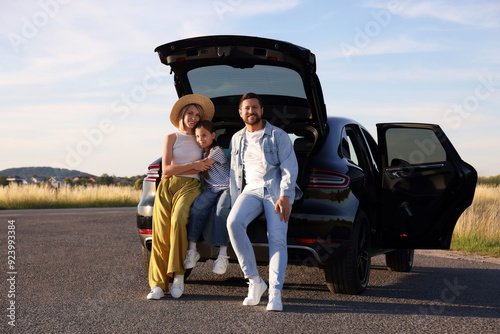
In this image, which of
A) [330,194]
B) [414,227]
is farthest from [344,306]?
[414,227]

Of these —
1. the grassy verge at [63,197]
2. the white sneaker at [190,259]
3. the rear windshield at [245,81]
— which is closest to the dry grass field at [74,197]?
the grassy verge at [63,197]

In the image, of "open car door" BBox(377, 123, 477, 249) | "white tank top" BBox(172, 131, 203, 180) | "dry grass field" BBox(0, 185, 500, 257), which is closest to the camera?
"white tank top" BBox(172, 131, 203, 180)

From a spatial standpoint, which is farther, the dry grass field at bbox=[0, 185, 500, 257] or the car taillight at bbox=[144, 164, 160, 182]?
the dry grass field at bbox=[0, 185, 500, 257]

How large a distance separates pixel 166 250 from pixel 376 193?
7.66ft

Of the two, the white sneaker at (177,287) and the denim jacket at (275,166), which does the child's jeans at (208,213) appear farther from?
the white sneaker at (177,287)

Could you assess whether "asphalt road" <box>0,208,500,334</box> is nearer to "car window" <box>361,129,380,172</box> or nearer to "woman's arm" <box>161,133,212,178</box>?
"woman's arm" <box>161,133,212,178</box>

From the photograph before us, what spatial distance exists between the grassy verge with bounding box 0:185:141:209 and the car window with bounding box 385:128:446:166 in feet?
68.0

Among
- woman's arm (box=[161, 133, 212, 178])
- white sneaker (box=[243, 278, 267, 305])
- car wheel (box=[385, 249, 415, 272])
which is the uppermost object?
woman's arm (box=[161, 133, 212, 178])

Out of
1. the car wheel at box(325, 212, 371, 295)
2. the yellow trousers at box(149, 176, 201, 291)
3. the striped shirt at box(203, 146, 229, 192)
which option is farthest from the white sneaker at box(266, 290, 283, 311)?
the striped shirt at box(203, 146, 229, 192)

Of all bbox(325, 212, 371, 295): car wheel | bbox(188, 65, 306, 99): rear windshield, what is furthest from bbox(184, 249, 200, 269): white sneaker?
bbox(188, 65, 306, 99): rear windshield

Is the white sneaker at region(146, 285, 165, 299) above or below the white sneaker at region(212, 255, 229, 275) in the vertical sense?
below

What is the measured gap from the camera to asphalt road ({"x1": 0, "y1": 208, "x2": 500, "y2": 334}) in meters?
4.45

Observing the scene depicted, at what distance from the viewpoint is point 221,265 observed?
5289 millimetres

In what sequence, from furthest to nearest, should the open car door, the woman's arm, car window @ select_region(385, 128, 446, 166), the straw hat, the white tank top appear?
car window @ select_region(385, 128, 446, 166), the open car door, the straw hat, the white tank top, the woman's arm
